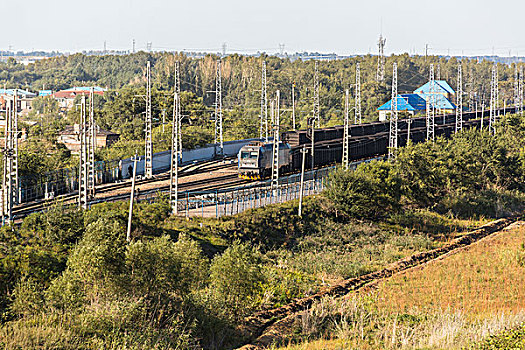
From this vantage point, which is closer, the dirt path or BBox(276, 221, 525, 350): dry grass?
BBox(276, 221, 525, 350): dry grass

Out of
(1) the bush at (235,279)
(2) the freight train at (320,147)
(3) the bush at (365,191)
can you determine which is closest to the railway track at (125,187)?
(2) the freight train at (320,147)

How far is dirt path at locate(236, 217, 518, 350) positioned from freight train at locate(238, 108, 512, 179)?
585 inches

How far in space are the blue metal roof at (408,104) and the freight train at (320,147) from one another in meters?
23.1

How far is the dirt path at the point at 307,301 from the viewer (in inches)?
915

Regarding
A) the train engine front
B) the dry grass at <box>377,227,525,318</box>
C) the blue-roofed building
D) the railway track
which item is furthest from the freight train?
the blue-roofed building

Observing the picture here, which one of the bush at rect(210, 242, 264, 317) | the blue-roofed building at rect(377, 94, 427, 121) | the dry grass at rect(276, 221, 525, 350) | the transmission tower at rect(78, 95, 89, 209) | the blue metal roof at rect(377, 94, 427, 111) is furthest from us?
the blue metal roof at rect(377, 94, 427, 111)

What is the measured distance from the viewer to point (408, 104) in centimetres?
11300

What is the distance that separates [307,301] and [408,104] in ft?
295

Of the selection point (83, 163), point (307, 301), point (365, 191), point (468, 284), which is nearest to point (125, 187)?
point (83, 163)

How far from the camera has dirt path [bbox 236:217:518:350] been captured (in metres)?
23.2

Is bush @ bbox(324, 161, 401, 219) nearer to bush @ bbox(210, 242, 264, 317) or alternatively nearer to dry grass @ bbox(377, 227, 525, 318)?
dry grass @ bbox(377, 227, 525, 318)

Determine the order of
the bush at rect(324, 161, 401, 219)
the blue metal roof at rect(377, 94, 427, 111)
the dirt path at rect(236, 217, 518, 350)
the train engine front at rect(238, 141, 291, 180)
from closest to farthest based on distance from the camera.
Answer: the dirt path at rect(236, 217, 518, 350)
the bush at rect(324, 161, 401, 219)
the train engine front at rect(238, 141, 291, 180)
the blue metal roof at rect(377, 94, 427, 111)

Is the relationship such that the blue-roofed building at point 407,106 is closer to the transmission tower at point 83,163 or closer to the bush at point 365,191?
the bush at point 365,191

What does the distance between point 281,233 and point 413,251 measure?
8.31 meters
